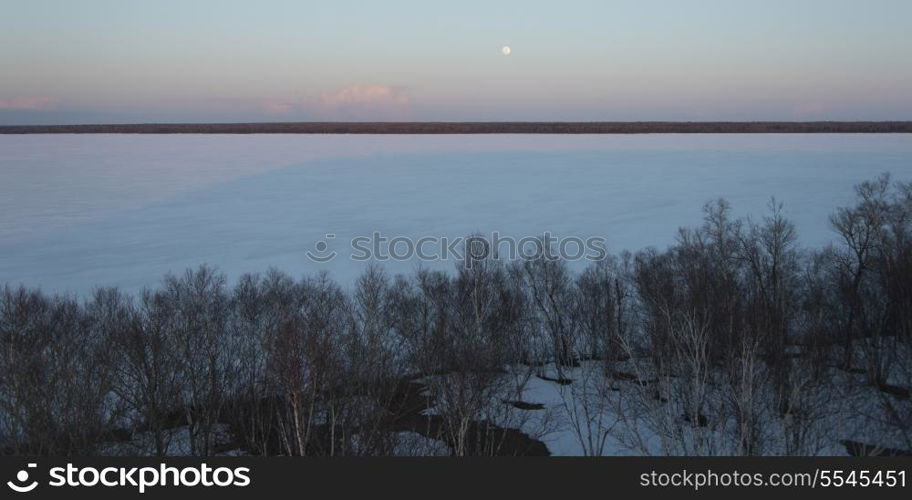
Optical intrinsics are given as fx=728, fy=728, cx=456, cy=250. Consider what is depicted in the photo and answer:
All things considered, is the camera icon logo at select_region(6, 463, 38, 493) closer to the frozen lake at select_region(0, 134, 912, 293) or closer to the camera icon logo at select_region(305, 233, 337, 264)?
the frozen lake at select_region(0, 134, 912, 293)

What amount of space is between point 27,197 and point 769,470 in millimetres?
64726

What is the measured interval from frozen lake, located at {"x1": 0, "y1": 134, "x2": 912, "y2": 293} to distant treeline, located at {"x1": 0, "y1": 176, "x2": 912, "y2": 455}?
10.3 m

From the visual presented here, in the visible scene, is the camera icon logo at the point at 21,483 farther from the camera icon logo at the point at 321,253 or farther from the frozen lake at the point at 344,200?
the camera icon logo at the point at 321,253

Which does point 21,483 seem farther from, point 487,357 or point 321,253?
point 321,253

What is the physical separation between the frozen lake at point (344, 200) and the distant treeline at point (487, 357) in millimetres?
10337

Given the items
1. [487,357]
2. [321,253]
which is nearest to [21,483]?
[487,357]

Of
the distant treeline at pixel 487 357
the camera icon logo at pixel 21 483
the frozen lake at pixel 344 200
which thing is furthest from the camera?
the frozen lake at pixel 344 200

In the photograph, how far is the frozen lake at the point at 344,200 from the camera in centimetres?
4244

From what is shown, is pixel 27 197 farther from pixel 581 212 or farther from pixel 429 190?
pixel 581 212

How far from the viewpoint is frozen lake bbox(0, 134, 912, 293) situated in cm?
4244

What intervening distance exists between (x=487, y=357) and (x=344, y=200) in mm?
42831

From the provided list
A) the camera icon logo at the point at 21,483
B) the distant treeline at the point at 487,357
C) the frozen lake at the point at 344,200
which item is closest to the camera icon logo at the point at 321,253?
the frozen lake at the point at 344,200

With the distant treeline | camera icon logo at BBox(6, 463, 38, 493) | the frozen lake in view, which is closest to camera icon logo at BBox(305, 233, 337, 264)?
the frozen lake

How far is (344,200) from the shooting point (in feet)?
202
